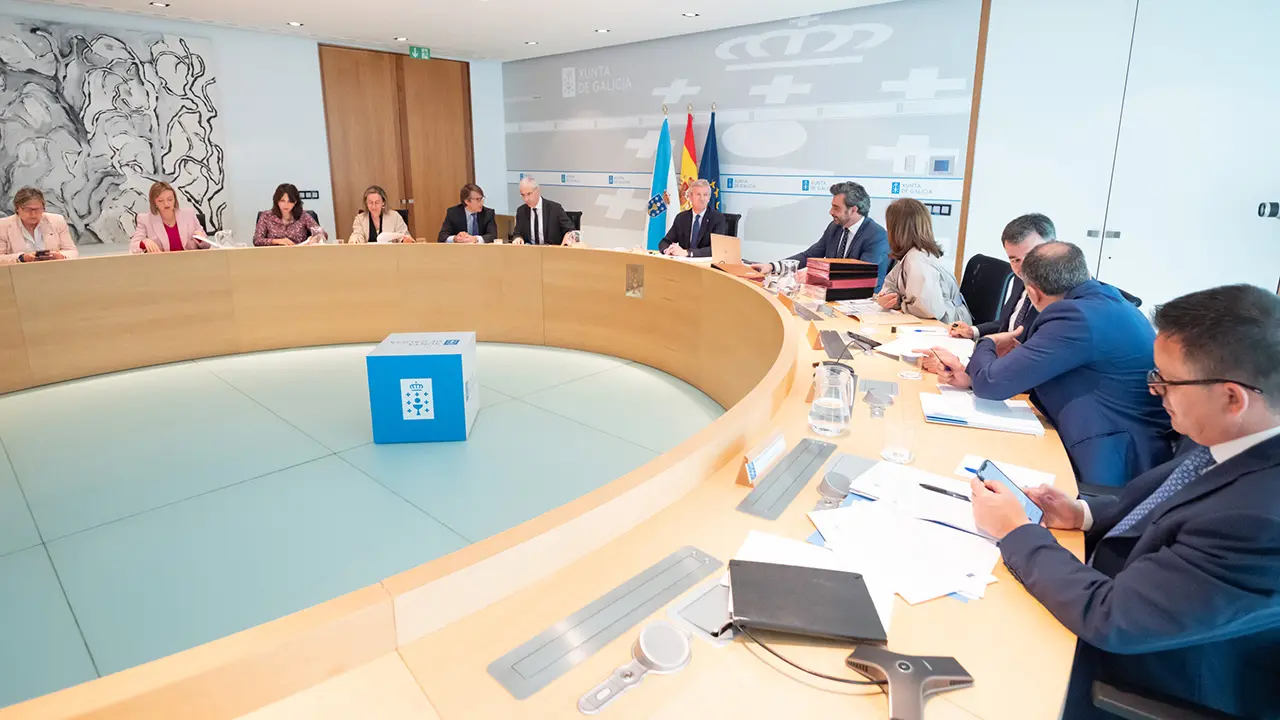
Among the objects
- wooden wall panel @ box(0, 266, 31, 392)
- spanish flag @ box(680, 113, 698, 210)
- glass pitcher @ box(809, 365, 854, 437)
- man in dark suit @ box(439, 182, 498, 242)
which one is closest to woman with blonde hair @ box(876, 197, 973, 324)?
glass pitcher @ box(809, 365, 854, 437)

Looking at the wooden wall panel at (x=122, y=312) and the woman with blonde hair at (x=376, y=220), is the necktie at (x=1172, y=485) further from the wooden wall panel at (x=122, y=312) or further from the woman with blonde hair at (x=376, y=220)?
the woman with blonde hair at (x=376, y=220)

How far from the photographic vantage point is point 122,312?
4352 mm

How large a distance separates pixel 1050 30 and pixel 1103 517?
487cm

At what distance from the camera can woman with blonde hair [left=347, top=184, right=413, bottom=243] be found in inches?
223

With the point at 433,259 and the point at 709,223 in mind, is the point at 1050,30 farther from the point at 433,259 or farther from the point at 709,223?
the point at 433,259

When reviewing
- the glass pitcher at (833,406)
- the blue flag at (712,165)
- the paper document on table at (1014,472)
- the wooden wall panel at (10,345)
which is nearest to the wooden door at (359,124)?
the blue flag at (712,165)

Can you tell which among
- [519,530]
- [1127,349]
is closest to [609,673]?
[519,530]

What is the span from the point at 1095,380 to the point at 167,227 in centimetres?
566

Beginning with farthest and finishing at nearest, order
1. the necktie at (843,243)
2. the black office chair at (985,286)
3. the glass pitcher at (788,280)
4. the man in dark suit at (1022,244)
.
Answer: the necktie at (843,243) < the glass pitcher at (788,280) < the black office chair at (985,286) < the man in dark suit at (1022,244)

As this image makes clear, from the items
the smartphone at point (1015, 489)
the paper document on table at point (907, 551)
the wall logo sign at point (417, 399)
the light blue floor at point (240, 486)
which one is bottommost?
the light blue floor at point (240, 486)

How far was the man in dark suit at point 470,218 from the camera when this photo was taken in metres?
5.73

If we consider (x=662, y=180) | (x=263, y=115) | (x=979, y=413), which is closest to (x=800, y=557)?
(x=979, y=413)

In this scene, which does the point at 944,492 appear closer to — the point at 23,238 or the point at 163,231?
the point at 163,231

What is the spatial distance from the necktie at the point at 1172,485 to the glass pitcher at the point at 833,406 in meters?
0.63
